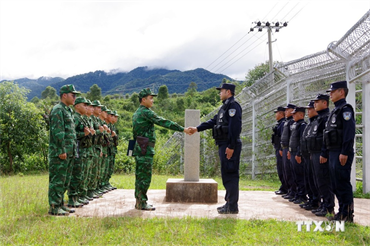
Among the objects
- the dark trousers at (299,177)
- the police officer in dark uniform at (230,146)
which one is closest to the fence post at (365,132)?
the dark trousers at (299,177)

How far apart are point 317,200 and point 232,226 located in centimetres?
268

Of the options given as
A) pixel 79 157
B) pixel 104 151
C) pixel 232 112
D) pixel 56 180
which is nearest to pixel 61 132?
pixel 56 180

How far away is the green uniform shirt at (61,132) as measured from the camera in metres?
5.96

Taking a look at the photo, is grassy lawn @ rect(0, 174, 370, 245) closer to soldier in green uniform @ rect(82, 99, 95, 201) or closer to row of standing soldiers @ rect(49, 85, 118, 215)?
row of standing soldiers @ rect(49, 85, 118, 215)

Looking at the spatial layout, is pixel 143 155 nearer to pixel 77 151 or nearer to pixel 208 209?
pixel 77 151

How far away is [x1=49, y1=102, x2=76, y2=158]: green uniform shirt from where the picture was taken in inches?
235

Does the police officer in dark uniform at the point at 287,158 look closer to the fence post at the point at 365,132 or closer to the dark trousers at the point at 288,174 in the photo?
the dark trousers at the point at 288,174

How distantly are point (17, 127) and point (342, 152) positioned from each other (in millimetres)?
14140

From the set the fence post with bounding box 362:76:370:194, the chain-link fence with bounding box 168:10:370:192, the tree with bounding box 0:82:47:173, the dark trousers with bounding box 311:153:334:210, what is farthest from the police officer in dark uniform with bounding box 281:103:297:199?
the tree with bounding box 0:82:47:173

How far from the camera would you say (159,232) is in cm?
469

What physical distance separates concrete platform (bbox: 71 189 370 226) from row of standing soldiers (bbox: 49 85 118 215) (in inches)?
14.9

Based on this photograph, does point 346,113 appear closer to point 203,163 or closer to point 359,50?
point 359,50

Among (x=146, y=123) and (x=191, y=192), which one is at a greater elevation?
(x=146, y=123)

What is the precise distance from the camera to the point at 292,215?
6277 millimetres
